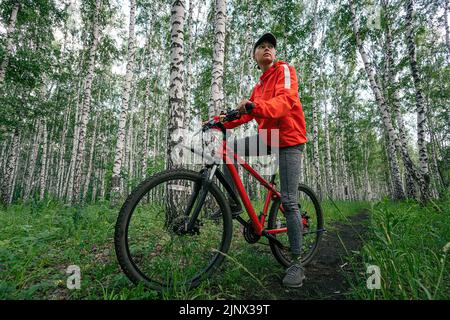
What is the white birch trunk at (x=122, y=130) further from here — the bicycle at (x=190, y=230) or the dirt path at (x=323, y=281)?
the dirt path at (x=323, y=281)

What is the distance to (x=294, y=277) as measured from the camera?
2.19 meters

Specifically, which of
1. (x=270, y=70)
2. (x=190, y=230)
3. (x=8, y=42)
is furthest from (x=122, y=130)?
(x=190, y=230)

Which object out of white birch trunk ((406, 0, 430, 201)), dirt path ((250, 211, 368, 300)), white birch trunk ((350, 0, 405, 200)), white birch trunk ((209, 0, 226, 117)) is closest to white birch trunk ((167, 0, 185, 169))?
white birch trunk ((209, 0, 226, 117))

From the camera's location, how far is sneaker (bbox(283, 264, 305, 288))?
2.16 m

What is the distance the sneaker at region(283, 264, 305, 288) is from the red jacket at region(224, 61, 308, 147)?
1.22m

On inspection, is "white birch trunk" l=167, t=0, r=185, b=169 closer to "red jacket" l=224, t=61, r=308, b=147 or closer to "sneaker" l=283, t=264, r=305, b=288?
"red jacket" l=224, t=61, r=308, b=147

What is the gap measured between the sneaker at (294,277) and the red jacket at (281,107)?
48.2 inches

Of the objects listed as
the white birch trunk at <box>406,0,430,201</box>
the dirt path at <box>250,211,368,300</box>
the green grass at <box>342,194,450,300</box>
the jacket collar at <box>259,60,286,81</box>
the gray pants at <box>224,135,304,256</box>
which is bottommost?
the dirt path at <box>250,211,368,300</box>

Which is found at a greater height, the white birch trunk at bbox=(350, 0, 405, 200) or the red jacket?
the white birch trunk at bbox=(350, 0, 405, 200)

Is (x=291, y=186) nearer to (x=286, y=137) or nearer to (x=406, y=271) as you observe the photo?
(x=286, y=137)

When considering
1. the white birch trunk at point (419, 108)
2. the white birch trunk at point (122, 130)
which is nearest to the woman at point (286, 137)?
the white birch trunk at point (419, 108)

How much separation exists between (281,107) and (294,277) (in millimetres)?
1601

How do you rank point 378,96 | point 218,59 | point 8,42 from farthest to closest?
1. point 378,96
2. point 8,42
3. point 218,59

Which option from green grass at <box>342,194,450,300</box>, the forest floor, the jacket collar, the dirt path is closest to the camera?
green grass at <box>342,194,450,300</box>
